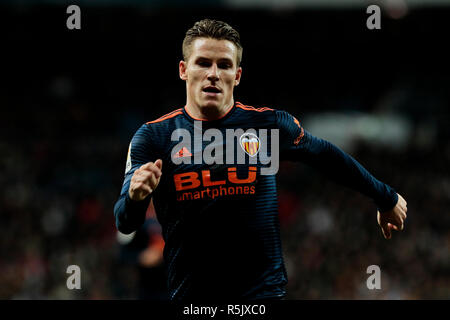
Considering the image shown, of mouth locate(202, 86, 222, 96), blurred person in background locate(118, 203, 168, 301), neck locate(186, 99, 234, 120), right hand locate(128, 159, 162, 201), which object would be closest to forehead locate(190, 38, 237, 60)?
mouth locate(202, 86, 222, 96)

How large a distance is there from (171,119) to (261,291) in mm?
1233

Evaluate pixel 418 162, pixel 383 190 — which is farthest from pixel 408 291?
pixel 383 190

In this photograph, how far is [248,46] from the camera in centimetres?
1838

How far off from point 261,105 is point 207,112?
14.3 m

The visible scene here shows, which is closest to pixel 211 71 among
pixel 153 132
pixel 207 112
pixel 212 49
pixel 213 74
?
pixel 213 74

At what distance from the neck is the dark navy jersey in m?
0.03

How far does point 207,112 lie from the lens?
367 cm

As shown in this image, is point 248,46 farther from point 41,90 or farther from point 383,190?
point 383,190

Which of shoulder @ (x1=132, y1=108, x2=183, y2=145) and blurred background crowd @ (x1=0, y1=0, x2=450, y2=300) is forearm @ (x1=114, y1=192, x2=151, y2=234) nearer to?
shoulder @ (x1=132, y1=108, x2=183, y2=145)

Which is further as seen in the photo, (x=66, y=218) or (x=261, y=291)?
(x=66, y=218)

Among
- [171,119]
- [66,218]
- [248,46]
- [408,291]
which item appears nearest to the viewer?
[171,119]

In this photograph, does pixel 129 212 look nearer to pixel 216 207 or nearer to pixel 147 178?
pixel 147 178

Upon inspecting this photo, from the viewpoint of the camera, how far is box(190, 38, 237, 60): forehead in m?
3.62
